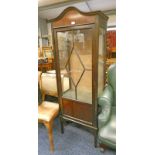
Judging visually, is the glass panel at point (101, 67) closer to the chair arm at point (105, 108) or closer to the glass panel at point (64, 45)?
the chair arm at point (105, 108)

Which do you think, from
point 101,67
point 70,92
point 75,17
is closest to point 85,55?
point 101,67

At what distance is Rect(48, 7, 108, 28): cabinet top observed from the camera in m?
1.43

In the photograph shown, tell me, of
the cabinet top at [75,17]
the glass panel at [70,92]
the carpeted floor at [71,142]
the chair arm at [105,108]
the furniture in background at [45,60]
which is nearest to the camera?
the cabinet top at [75,17]

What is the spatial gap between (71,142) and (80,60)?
104 cm

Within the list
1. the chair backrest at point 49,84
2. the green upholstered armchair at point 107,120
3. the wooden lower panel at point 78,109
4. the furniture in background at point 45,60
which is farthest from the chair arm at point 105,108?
the furniture in background at point 45,60

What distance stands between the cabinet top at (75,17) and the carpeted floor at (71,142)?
1.41 metres

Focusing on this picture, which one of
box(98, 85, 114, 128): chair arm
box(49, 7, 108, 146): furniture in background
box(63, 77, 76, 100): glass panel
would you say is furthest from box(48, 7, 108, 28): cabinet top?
box(98, 85, 114, 128): chair arm

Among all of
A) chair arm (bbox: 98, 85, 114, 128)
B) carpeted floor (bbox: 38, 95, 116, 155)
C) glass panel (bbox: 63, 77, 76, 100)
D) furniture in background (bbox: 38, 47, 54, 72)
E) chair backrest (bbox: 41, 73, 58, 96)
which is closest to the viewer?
chair arm (bbox: 98, 85, 114, 128)

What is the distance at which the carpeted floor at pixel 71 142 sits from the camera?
5.64 ft

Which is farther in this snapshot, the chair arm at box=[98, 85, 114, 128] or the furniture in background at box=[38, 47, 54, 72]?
the furniture in background at box=[38, 47, 54, 72]

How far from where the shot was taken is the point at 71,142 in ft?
6.19

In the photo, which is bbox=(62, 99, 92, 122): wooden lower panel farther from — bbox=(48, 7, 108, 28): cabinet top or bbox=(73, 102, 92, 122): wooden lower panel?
bbox=(48, 7, 108, 28): cabinet top

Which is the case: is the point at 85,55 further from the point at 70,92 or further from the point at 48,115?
the point at 48,115
